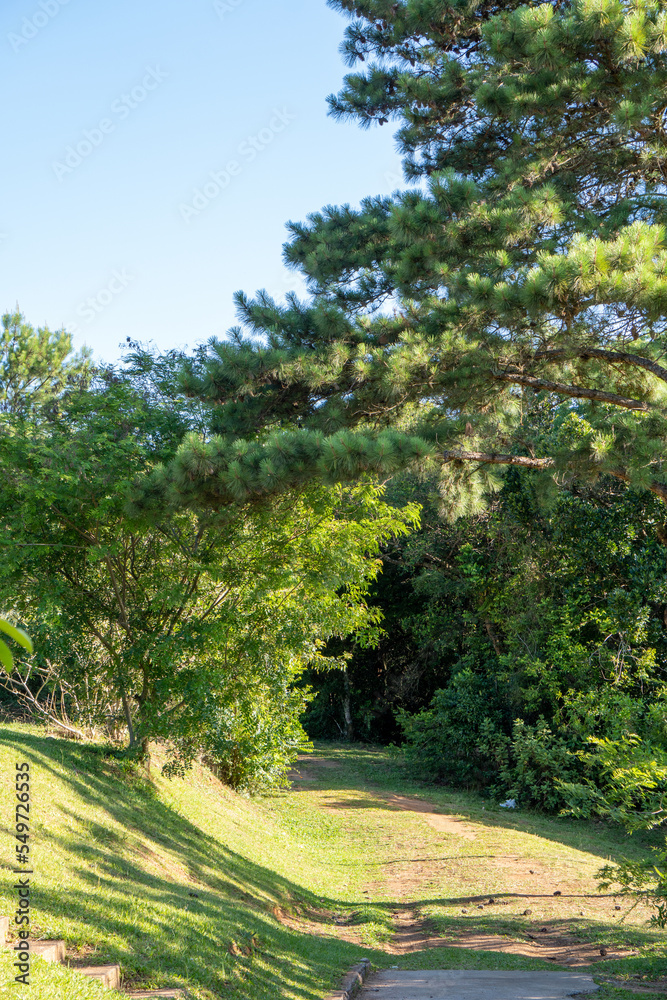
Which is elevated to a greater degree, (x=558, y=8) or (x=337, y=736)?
(x=558, y=8)

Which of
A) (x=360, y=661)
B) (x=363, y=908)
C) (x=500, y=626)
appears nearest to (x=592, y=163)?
(x=363, y=908)

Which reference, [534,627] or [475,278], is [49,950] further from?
[534,627]

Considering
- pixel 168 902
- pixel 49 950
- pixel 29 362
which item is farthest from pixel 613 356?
pixel 29 362

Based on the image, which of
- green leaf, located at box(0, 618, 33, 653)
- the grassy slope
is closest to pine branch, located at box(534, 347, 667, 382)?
the grassy slope

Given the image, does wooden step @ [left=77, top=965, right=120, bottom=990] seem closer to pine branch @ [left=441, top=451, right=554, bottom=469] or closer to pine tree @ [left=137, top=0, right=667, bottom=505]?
pine tree @ [left=137, top=0, right=667, bottom=505]

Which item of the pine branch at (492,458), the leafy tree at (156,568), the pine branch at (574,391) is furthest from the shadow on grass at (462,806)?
the pine branch at (574,391)

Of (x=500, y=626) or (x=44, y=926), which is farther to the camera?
(x=500, y=626)

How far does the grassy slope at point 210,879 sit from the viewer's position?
206 inches

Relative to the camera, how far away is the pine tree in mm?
6914

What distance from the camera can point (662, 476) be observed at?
761cm

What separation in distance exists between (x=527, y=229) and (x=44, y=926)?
22.2 ft

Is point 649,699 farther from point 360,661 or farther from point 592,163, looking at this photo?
point 360,661

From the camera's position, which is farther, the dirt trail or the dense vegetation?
the dirt trail

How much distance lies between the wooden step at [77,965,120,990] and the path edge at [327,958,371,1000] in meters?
2.17
